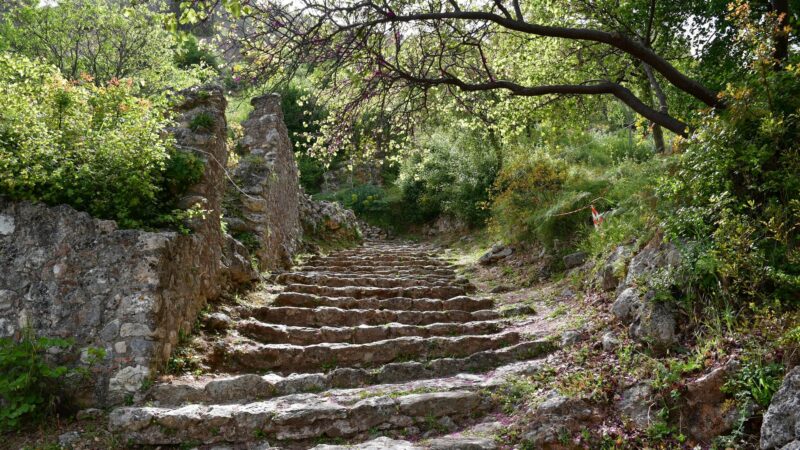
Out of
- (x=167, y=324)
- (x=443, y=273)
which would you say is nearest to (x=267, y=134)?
(x=443, y=273)

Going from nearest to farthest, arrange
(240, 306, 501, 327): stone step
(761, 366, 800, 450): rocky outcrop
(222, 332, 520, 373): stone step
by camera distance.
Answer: (761, 366, 800, 450): rocky outcrop, (222, 332, 520, 373): stone step, (240, 306, 501, 327): stone step

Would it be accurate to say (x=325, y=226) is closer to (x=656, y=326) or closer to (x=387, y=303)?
(x=387, y=303)

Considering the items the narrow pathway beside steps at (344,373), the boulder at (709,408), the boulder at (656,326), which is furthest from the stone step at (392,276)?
the boulder at (709,408)

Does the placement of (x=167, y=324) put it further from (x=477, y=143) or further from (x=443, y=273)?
(x=477, y=143)

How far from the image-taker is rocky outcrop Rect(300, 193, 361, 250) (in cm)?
1189

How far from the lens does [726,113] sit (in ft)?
13.8

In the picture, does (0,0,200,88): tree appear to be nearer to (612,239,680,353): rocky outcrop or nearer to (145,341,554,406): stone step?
(145,341,554,406): stone step

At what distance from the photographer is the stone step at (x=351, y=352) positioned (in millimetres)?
5254

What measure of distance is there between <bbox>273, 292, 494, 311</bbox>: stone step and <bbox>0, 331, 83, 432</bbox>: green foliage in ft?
9.95

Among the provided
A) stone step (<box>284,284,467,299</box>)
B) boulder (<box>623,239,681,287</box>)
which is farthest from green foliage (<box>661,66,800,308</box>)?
stone step (<box>284,284,467,299</box>)

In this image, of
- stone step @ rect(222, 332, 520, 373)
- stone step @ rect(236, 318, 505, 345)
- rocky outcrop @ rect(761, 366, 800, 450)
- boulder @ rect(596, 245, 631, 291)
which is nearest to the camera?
rocky outcrop @ rect(761, 366, 800, 450)

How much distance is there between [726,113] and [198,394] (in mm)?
5215

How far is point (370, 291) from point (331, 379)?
9.33ft

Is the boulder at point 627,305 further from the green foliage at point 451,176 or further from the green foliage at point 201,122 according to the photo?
the green foliage at point 451,176
